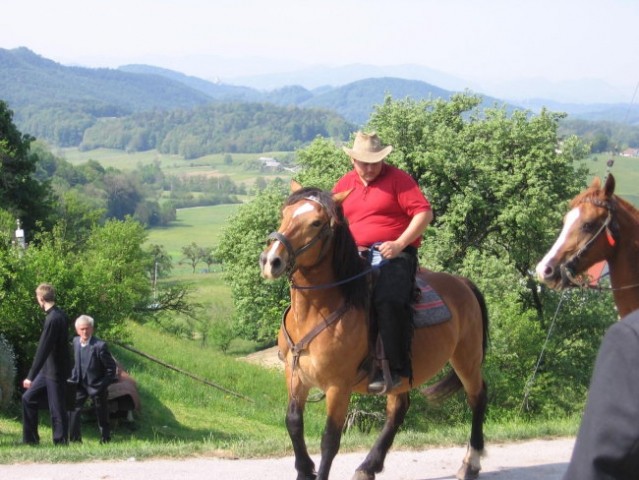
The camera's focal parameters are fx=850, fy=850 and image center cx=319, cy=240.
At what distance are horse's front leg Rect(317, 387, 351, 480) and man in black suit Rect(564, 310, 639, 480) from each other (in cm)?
535

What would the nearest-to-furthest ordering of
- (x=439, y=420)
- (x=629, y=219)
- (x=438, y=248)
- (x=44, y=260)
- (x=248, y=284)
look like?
(x=629, y=219) → (x=44, y=260) → (x=439, y=420) → (x=438, y=248) → (x=248, y=284)

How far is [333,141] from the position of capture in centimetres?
4156

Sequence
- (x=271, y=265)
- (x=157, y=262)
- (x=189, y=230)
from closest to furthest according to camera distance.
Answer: (x=271, y=265) < (x=157, y=262) < (x=189, y=230)

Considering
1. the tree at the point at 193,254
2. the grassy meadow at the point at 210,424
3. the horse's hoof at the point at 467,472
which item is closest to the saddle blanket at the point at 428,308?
the horse's hoof at the point at 467,472

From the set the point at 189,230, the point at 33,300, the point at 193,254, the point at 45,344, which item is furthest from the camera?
the point at 189,230

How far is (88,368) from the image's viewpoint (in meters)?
12.5

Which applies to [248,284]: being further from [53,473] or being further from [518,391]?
[53,473]

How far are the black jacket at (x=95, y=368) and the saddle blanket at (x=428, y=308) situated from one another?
19.5 feet

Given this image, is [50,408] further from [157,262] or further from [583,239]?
[157,262]

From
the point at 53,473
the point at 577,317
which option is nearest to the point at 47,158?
the point at 577,317

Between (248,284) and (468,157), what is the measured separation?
11.5 m

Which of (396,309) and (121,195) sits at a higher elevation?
(396,309)

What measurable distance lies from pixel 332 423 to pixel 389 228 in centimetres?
183

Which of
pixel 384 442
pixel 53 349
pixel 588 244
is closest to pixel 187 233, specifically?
pixel 53 349
